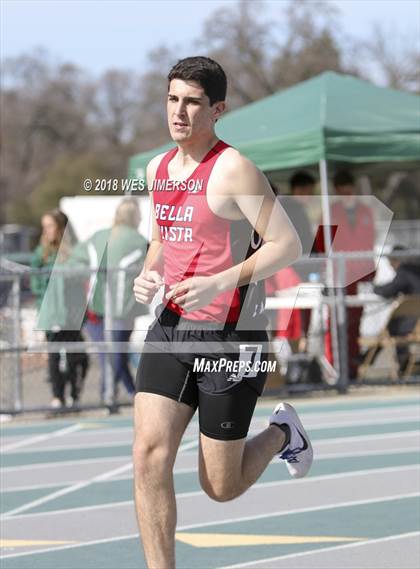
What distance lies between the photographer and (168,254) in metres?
4.57

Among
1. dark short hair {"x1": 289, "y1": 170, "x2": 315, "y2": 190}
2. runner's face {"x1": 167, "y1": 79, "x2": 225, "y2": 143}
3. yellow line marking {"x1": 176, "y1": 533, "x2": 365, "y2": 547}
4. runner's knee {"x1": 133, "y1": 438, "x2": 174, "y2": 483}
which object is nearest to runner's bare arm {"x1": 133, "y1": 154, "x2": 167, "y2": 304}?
runner's face {"x1": 167, "y1": 79, "x2": 225, "y2": 143}

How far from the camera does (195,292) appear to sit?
436 cm

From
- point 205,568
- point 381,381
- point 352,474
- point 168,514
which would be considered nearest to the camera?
point 168,514

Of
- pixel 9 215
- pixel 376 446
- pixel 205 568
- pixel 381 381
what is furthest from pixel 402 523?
pixel 9 215

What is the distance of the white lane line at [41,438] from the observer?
33.3 ft

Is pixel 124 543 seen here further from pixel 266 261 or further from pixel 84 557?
pixel 266 261

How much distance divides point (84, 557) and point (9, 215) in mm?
59363

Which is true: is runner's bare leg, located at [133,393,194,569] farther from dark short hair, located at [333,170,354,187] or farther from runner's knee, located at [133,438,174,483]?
dark short hair, located at [333,170,354,187]

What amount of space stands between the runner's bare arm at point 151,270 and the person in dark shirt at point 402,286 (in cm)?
868

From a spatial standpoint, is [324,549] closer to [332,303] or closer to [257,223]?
[257,223]

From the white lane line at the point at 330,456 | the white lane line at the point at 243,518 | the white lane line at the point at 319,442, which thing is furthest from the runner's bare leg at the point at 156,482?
the white lane line at the point at 319,442

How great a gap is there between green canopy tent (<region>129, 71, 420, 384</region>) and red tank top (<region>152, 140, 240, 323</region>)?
27.7ft

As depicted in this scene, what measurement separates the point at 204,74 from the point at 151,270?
2.67 ft

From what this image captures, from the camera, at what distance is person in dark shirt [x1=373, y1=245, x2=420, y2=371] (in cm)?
1339
